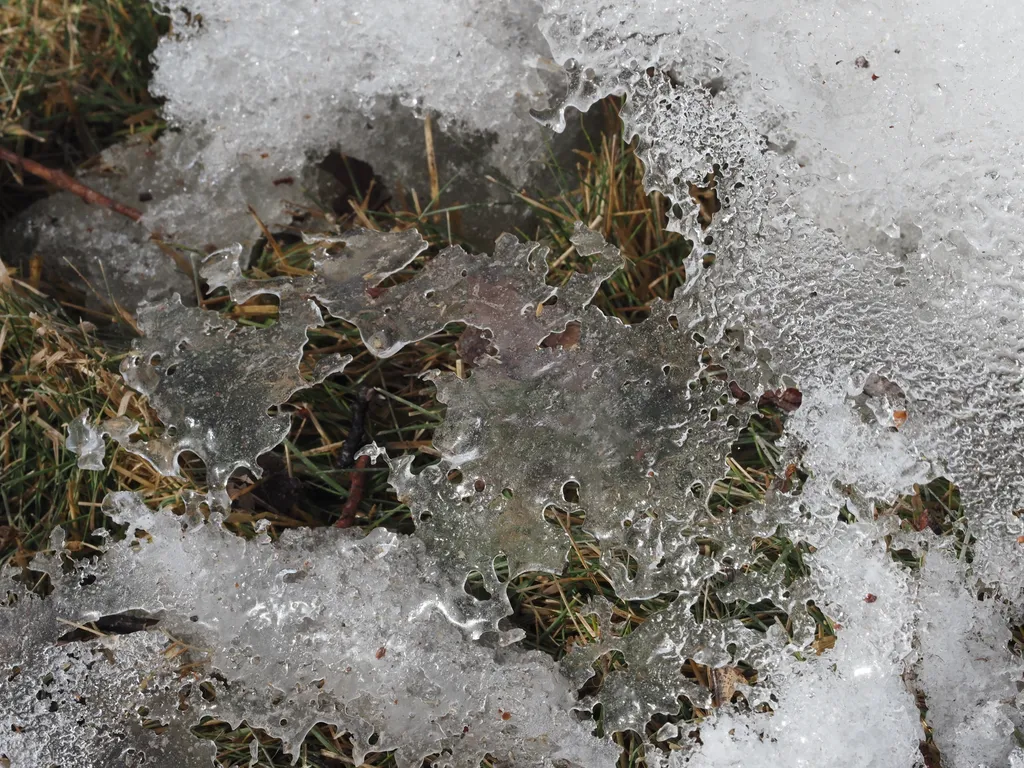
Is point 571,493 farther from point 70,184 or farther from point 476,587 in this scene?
point 70,184

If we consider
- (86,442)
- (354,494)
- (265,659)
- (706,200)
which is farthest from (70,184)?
(706,200)

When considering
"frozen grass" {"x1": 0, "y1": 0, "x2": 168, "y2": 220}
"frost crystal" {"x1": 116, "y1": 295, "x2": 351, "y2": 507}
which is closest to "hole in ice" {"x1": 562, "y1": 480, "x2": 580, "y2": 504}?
"frost crystal" {"x1": 116, "y1": 295, "x2": 351, "y2": 507}

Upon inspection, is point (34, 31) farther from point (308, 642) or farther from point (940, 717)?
point (940, 717)

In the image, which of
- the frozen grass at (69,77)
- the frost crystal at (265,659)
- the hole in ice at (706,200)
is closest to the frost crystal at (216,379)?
the frost crystal at (265,659)

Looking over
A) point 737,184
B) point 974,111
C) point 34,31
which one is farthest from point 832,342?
point 34,31

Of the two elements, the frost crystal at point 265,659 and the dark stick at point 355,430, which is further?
the dark stick at point 355,430

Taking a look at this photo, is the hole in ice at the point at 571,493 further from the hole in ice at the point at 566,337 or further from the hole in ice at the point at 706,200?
the hole in ice at the point at 706,200
